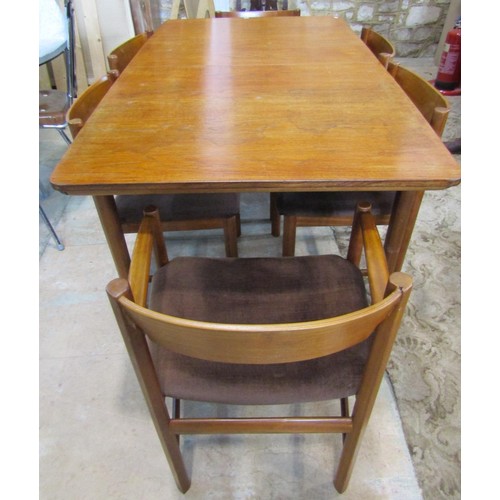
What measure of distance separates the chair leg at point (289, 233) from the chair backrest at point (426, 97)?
1.59ft

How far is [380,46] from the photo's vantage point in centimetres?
145

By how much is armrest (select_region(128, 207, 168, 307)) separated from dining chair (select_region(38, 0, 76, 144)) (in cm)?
99

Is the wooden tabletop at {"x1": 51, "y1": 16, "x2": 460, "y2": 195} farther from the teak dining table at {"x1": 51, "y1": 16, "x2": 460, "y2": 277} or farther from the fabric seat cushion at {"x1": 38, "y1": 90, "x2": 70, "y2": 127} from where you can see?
the fabric seat cushion at {"x1": 38, "y1": 90, "x2": 70, "y2": 127}

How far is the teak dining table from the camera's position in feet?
2.38

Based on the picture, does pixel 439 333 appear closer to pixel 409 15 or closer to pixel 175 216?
pixel 175 216

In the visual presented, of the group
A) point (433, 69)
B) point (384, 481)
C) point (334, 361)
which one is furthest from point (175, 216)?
point (433, 69)

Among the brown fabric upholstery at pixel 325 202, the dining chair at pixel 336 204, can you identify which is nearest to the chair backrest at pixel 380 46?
the dining chair at pixel 336 204

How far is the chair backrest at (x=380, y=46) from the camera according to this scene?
124cm

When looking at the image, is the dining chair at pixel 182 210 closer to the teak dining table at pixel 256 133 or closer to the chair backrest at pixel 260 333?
the teak dining table at pixel 256 133

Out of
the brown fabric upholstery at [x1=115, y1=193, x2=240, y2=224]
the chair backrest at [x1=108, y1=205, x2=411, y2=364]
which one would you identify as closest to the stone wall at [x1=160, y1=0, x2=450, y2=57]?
the brown fabric upholstery at [x1=115, y1=193, x2=240, y2=224]

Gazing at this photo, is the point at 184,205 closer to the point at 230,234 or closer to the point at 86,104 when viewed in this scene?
the point at 230,234

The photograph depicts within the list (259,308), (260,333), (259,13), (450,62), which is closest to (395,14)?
(450,62)

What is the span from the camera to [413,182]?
71 centimetres

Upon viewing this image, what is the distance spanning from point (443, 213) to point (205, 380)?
1.64 meters
